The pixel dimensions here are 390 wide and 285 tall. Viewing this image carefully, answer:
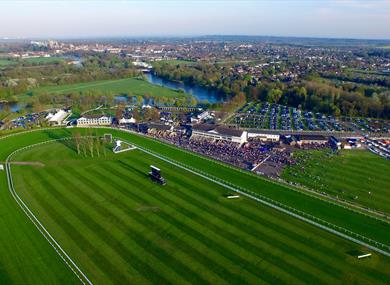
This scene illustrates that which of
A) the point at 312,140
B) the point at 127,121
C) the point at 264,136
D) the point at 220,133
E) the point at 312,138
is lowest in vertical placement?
the point at 127,121

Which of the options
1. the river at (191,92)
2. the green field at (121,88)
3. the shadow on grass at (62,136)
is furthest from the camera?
the green field at (121,88)

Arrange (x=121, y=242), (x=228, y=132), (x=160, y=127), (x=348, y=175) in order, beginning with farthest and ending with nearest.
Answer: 1. (x=160, y=127)
2. (x=228, y=132)
3. (x=348, y=175)
4. (x=121, y=242)

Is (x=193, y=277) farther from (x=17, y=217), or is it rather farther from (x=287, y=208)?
(x=17, y=217)

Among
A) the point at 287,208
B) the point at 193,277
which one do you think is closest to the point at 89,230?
the point at 193,277

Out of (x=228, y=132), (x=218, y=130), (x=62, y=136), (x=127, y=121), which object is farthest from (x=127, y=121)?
(x=228, y=132)

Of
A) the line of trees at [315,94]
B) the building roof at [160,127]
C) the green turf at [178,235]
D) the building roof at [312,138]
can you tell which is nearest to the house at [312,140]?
the building roof at [312,138]

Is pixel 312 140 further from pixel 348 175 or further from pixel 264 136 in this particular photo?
pixel 348 175

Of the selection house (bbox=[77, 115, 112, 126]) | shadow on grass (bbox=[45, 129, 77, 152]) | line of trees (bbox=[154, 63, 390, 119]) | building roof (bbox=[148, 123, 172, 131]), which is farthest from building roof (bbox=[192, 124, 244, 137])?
line of trees (bbox=[154, 63, 390, 119])

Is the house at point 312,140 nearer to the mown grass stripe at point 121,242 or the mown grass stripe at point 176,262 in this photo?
the mown grass stripe at point 121,242
